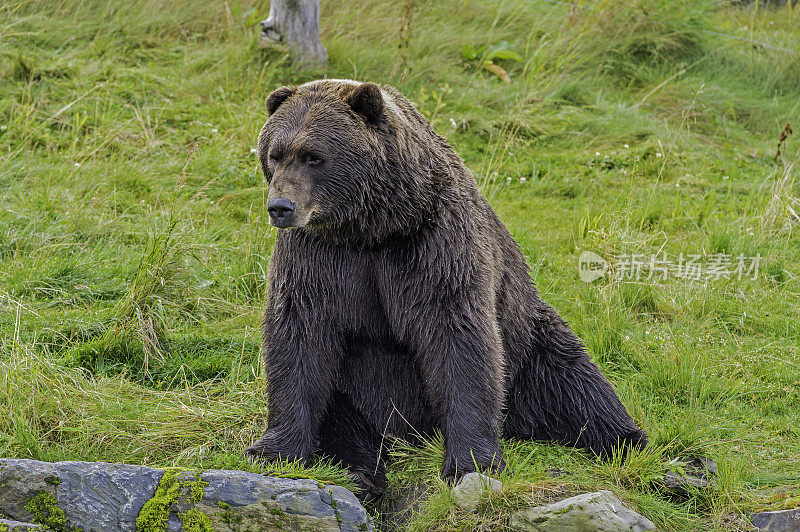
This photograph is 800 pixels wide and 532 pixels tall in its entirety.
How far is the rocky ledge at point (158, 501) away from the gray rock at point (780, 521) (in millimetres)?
1905

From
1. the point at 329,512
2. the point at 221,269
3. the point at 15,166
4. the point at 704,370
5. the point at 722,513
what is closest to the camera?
the point at 329,512

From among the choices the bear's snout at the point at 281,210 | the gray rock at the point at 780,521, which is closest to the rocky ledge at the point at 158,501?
the bear's snout at the point at 281,210

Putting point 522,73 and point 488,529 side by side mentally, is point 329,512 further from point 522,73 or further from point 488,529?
point 522,73

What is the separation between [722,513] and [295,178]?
262 cm

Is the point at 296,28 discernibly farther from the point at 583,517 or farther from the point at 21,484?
the point at 583,517

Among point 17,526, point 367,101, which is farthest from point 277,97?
point 17,526

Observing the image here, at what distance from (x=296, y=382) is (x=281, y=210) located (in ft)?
2.95

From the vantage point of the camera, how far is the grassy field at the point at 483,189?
4.85 meters

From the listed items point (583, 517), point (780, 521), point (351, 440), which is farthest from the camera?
point (351, 440)

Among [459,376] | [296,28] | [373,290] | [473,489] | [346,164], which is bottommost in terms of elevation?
[473,489]

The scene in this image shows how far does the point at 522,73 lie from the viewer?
1034cm

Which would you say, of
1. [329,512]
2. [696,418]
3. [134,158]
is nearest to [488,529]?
[329,512]

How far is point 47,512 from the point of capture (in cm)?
360

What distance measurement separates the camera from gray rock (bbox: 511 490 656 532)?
384cm
